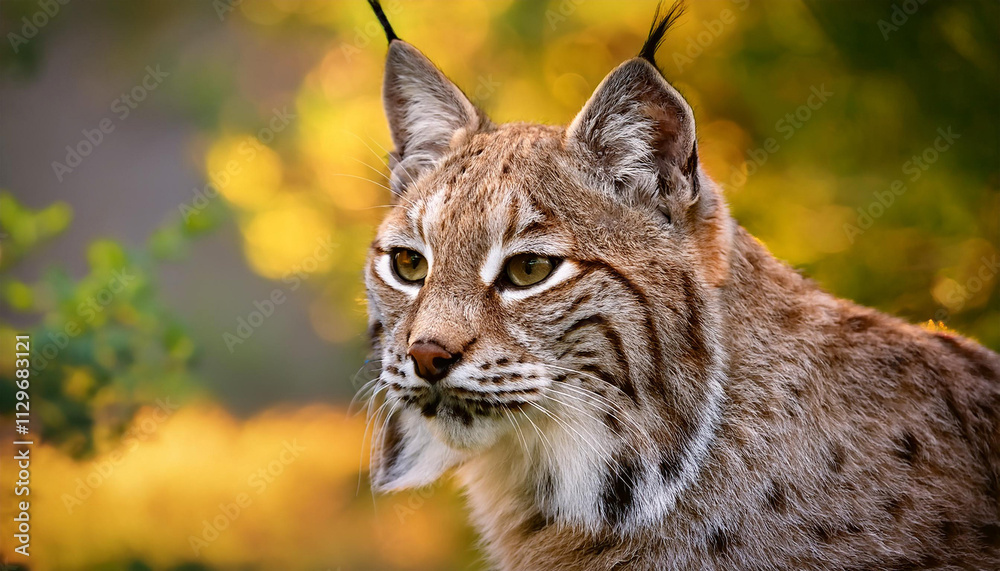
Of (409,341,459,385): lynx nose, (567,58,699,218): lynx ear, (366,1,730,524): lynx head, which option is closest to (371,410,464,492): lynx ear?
(366,1,730,524): lynx head

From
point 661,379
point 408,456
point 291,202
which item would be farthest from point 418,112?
point 291,202

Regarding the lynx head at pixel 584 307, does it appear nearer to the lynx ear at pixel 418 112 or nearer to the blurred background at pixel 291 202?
the lynx ear at pixel 418 112

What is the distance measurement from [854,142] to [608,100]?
2.06 meters

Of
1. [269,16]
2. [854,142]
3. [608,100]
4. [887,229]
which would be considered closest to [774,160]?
[854,142]

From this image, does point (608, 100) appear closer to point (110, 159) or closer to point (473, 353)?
point (473, 353)

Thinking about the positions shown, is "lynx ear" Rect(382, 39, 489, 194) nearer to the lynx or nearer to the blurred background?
the blurred background

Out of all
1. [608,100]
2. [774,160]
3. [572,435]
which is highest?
[774,160]

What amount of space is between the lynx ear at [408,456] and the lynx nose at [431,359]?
14.8 inches

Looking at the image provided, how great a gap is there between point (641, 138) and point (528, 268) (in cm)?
53

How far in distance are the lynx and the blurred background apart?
0.78 m

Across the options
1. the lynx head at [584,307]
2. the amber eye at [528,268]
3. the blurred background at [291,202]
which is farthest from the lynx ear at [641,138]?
the blurred background at [291,202]

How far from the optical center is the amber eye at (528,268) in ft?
8.11

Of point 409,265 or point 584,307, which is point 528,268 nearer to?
point 584,307

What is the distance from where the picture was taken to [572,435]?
2502 millimetres
